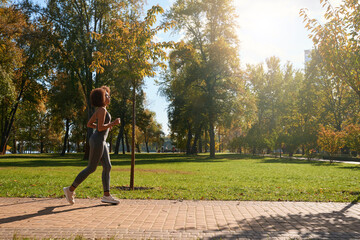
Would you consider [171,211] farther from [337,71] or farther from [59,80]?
[59,80]

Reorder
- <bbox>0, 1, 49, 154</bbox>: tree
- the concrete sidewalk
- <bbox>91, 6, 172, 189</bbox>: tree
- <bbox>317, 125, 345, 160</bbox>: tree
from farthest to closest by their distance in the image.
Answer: <bbox>317, 125, 345, 160</bbox>: tree < <bbox>0, 1, 49, 154</bbox>: tree < <bbox>91, 6, 172, 189</bbox>: tree < the concrete sidewalk

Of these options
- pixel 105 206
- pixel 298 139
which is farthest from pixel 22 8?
pixel 298 139

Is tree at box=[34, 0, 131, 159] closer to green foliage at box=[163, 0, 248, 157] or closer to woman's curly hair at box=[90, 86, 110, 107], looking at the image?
green foliage at box=[163, 0, 248, 157]

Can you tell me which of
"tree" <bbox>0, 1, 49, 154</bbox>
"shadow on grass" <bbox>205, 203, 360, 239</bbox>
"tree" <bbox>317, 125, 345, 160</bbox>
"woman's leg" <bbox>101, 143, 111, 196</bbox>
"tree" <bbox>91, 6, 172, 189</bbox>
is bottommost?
"shadow on grass" <bbox>205, 203, 360, 239</bbox>

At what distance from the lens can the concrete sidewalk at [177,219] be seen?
416 centimetres

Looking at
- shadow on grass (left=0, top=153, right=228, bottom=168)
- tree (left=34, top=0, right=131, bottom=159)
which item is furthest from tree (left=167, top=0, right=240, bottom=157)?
tree (left=34, top=0, right=131, bottom=159)

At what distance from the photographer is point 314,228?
457 centimetres

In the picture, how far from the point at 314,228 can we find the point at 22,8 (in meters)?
25.8

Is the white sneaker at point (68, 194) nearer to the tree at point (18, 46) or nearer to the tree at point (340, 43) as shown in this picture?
the tree at point (340, 43)

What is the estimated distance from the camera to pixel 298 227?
4625 mm

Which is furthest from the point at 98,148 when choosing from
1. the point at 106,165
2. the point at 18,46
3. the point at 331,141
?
the point at 331,141

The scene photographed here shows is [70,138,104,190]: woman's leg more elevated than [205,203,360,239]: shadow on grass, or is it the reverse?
[70,138,104,190]: woman's leg

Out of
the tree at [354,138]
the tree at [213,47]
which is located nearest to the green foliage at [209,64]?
the tree at [213,47]

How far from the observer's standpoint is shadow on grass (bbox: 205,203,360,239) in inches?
164
